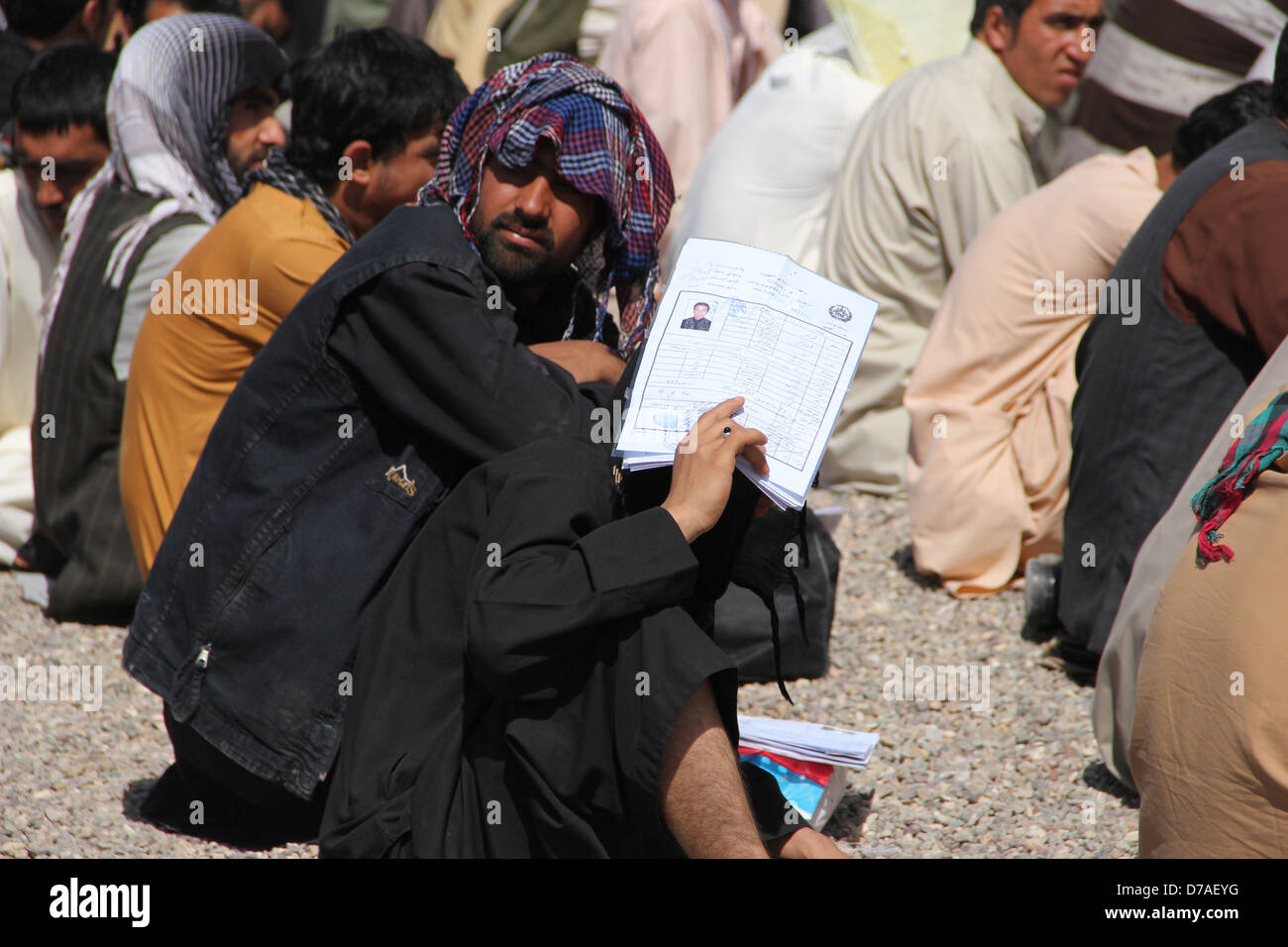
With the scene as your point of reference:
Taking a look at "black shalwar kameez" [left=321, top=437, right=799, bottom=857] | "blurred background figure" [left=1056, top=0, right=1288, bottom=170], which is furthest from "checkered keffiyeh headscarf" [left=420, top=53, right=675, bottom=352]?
"blurred background figure" [left=1056, top=0, right=1288, bottom=170]

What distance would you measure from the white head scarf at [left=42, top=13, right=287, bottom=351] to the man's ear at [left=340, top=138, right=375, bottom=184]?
3.22 ft

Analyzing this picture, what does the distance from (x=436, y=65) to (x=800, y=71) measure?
3242 millimetres

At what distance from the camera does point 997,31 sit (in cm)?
575

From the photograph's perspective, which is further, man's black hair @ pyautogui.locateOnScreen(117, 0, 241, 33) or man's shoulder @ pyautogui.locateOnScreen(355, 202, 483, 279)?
man's black hair @ pyautogui.locateOnScreen(117, 0, 241, 33)

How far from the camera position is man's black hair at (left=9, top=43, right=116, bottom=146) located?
15.7 feet

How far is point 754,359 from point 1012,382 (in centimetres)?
278

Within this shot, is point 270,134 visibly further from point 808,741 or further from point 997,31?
point 997,31

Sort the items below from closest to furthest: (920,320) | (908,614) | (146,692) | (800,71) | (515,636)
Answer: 1. (515,636)
2. (146,692)
3. (908,614)
4. (920,320)
5. (800,71)

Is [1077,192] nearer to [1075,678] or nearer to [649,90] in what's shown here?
[1075,678]

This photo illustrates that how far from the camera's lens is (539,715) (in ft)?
6.84

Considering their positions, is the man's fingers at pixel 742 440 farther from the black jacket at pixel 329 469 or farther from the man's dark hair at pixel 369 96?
the man's dark hair at pixel 369 96

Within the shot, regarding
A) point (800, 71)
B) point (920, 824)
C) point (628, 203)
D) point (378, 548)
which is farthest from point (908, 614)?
point (800, 71)

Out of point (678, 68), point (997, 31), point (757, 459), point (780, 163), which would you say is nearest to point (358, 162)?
point (757, 459)

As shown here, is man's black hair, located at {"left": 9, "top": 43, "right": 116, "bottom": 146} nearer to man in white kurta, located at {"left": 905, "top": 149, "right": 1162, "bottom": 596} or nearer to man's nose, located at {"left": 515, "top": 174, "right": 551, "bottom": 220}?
man's nose, located at {"left": 515, "top": 174, "right": 551, "bottom": 220}
